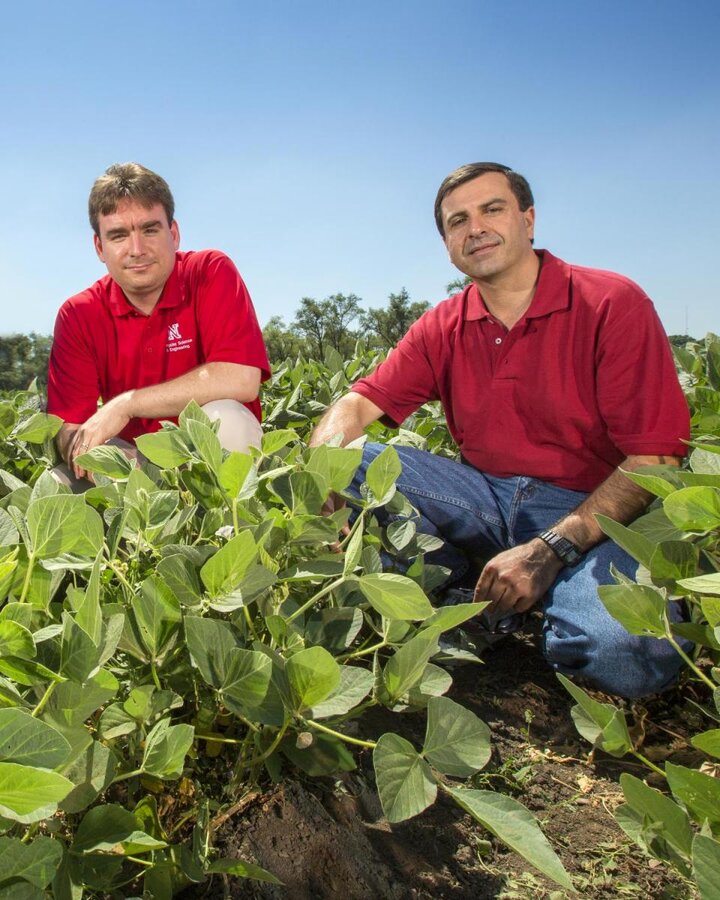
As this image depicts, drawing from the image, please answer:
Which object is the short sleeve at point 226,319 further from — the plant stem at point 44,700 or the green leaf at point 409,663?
the plant stem at point 44,700

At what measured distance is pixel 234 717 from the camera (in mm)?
1455

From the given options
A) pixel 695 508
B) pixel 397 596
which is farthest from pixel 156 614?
pixel 695 508

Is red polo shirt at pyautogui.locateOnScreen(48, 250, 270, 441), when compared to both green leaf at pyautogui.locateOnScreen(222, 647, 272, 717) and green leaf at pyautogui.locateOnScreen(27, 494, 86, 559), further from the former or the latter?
green leaf at pyautogui.locateOnScreen(222, 647, 272, 717)

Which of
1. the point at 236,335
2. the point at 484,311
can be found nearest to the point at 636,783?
the point at 484,311

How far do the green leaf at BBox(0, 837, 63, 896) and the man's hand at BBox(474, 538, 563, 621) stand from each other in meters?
1.47

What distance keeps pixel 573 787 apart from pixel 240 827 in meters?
0.87

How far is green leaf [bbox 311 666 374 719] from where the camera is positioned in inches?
46.9

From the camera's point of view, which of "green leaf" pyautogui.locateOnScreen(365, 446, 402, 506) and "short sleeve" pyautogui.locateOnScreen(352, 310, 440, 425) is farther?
"short sleeve" pyautogui.locateOnScreen(352, 310, 440, 425)

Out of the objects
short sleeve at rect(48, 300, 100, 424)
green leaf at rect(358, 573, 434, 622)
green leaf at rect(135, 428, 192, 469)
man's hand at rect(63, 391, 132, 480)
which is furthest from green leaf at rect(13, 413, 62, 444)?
short sleeve at rect(48, 300, 100, 424)

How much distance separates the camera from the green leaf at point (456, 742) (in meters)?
1.16

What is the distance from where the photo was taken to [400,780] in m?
1.12

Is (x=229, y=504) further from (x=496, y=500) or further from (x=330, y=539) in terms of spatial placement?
(x=496, y=500)

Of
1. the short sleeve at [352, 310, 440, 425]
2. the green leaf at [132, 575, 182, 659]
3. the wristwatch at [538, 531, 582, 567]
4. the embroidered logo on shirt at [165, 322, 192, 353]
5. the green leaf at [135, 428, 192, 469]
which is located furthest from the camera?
the embroidered logo on shirt at [165, 322, 192, 353]

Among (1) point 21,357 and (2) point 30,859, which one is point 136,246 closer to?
(2) point 30,859
